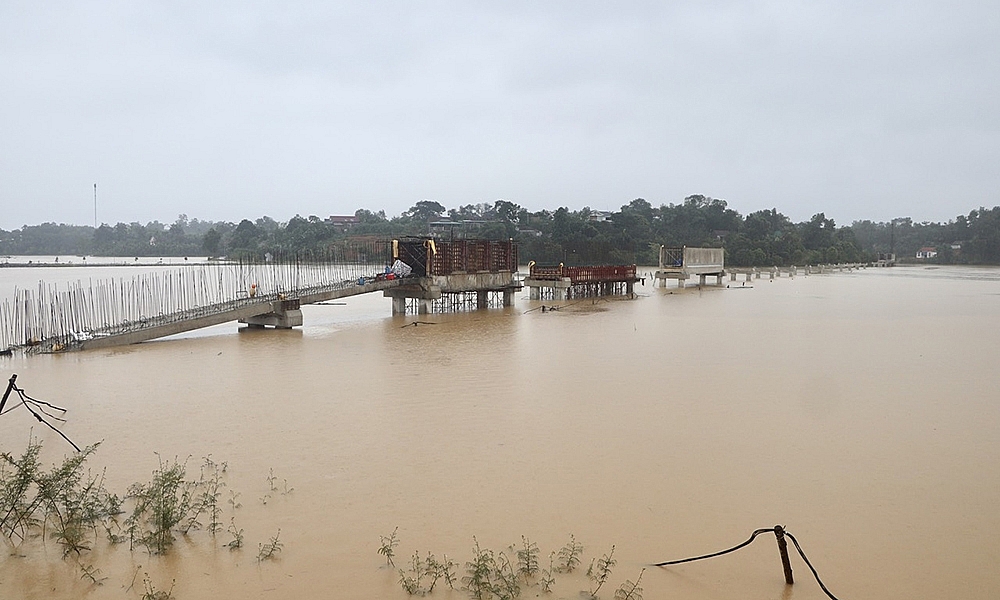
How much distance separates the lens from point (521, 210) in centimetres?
7900

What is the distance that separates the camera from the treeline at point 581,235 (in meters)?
68.4

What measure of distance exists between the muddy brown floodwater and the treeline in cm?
3368

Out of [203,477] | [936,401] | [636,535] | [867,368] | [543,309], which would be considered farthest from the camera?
[543,309]

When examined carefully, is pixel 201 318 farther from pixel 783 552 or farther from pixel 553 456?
pixel 783 552

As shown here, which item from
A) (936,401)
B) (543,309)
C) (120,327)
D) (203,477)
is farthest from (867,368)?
(120,327)

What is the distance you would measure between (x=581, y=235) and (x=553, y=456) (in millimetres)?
59293

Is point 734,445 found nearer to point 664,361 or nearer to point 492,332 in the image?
point 664,361

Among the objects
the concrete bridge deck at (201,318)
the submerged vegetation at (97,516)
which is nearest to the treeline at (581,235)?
the concrete bridge deck at (201,318)

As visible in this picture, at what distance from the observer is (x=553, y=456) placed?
888cm

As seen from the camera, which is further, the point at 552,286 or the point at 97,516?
the point at 552,286

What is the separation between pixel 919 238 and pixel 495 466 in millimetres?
131463

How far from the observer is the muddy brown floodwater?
231 inches

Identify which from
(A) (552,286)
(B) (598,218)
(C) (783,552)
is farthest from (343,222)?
(C) (783,552)

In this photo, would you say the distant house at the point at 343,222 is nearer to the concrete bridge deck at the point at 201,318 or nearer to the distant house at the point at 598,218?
the distant house at the point at 598,218
